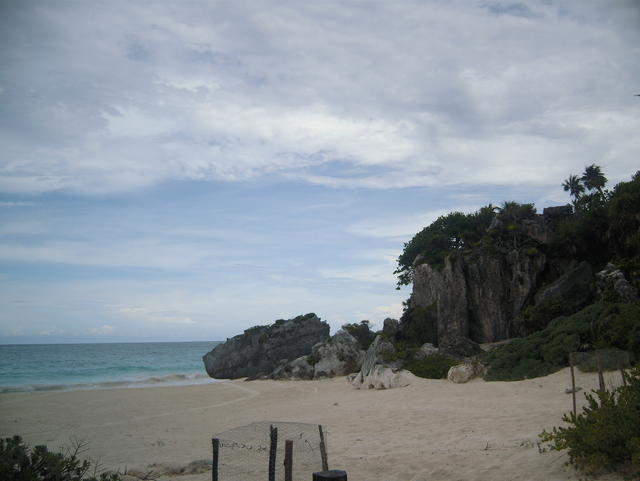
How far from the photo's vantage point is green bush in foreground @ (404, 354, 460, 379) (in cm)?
2198

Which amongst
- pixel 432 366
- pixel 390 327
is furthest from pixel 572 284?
pixel 390 327

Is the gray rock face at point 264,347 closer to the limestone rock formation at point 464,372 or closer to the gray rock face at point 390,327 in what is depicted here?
the gray rock face at point 390,327

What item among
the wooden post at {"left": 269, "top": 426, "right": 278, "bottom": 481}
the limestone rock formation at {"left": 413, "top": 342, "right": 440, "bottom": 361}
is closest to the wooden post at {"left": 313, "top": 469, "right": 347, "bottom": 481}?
the wooden post at {"left": 269, "top": 426, "right": 278, "bottom": 481}

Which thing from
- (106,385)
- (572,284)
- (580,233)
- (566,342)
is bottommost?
(106,385)

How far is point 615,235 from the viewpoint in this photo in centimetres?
2797

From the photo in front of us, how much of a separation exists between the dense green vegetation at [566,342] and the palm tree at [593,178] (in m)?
39.5

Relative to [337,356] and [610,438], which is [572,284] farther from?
[610,438]

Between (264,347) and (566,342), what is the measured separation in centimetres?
2715

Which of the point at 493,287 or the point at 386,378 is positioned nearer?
the point at 386,378

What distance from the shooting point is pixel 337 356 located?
105 ft

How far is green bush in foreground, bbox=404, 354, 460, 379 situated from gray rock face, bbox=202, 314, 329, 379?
744 inches

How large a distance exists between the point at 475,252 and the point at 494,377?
1346 cm

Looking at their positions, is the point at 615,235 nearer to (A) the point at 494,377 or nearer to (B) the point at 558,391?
(A) the point at 494,377

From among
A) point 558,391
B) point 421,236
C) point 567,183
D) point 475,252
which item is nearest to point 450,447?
point 558,391
